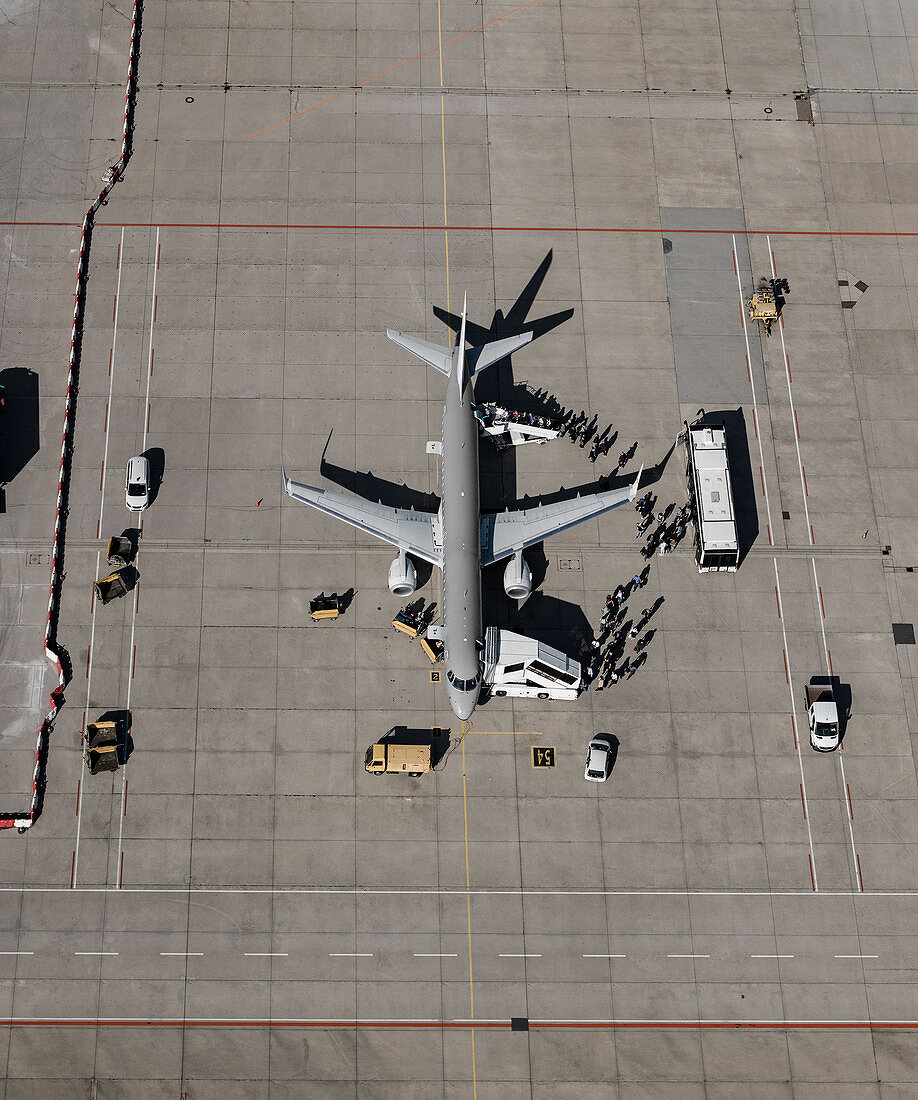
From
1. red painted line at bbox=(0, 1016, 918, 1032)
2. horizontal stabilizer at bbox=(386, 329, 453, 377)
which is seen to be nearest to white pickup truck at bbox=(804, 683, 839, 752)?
red painted line at bbox=(0, 1016, 918, 1032)

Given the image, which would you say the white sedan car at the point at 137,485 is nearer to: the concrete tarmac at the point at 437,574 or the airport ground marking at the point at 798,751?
the concrete tarmac at the point at 437,574

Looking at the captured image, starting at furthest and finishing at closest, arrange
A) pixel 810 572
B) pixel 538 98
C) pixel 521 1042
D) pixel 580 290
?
1. pixel 538 98
2. pixel 580 290
3. pixel 810 572
4. pixel 521 1042

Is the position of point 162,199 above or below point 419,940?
above

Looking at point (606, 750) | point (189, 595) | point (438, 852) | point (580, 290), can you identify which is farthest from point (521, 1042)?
point (580, 290)

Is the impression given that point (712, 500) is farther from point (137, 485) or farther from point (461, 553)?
point (137, 485)

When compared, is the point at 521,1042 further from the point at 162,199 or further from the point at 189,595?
the point at 162,199

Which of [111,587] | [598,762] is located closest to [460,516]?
[598,762]
